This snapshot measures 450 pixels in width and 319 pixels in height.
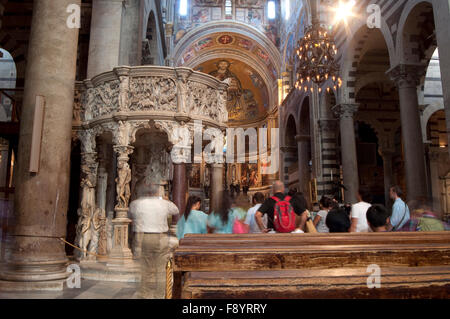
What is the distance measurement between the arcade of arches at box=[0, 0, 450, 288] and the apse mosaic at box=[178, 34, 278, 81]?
4685 mm

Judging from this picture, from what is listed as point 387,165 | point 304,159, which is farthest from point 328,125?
point 387,165

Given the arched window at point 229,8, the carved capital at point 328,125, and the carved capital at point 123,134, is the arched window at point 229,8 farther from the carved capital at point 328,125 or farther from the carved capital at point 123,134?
the carved capital at point 123,134

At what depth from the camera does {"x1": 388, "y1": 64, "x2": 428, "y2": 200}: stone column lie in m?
9.32

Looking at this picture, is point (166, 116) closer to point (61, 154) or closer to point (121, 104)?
point (121, 104)

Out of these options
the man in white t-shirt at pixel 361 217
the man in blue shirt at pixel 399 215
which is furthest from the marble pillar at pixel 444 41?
the man in white t-shirt at pixel 361 217

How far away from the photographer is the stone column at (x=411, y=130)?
9.32 m

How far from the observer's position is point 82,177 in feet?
23.2

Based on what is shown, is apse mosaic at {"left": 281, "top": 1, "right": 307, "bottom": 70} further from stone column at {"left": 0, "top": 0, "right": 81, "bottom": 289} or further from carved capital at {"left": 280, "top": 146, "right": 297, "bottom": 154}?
stone column at {"left": 0, "top": 0, "right": 81, "bottom": 289}

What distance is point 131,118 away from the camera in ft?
21.1

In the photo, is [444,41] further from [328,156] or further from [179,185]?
[328,156]

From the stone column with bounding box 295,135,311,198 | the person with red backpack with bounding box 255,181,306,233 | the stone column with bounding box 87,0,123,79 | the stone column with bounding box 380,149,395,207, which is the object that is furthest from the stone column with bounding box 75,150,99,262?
the stone column with bounding box 380,149,395,207

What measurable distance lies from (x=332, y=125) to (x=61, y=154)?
1315cm

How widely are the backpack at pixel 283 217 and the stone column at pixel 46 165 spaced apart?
2932 millimetres

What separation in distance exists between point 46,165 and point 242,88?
92.3 feet
